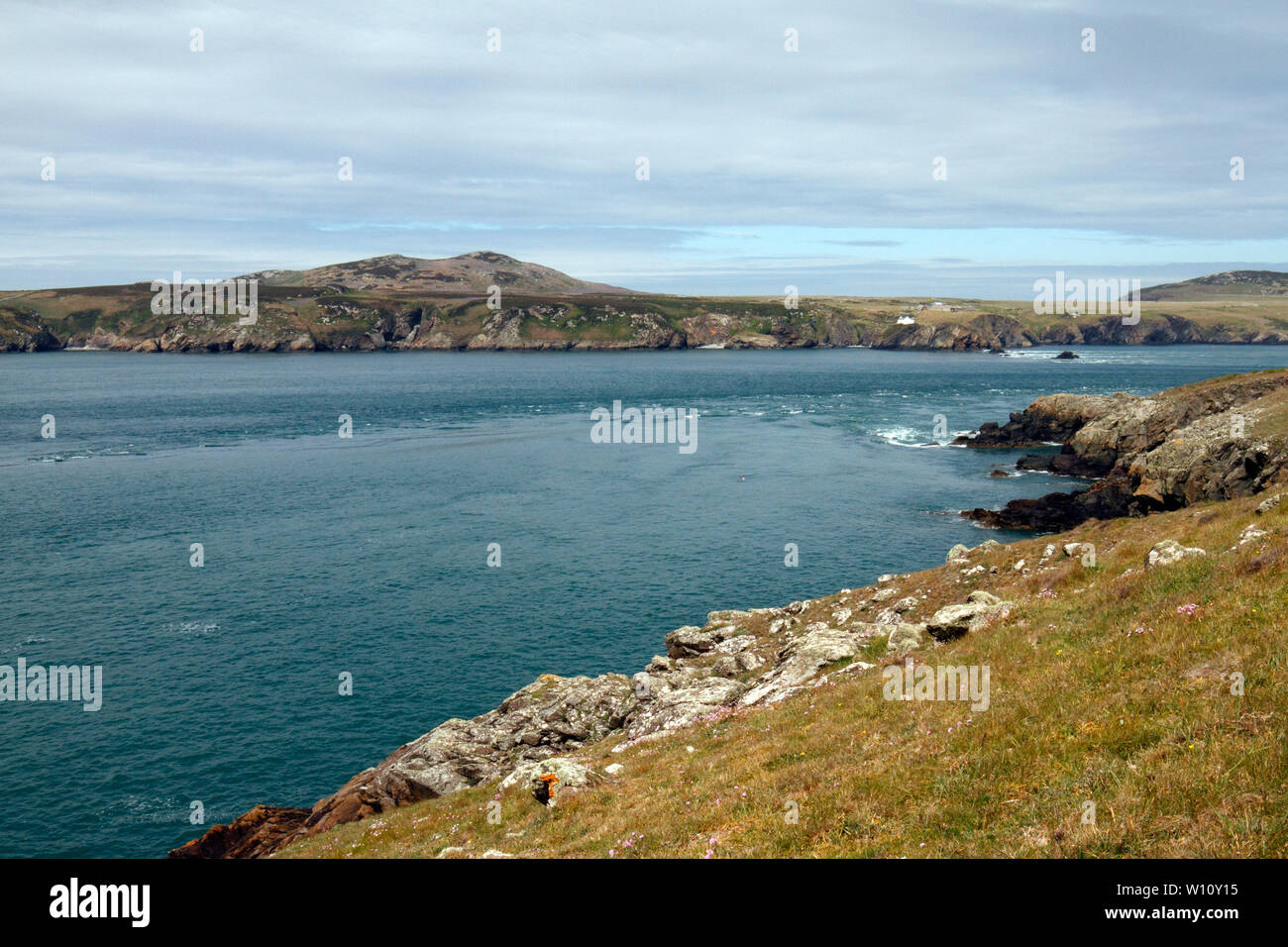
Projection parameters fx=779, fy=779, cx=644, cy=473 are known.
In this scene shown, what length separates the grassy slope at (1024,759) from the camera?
1038cm

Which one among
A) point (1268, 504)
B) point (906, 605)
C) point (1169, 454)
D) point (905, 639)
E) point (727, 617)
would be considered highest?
point (1169, 454)

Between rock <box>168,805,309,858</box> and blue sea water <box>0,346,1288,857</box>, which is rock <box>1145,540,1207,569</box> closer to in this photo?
blue sea water <box>0,346,1288,857</box>

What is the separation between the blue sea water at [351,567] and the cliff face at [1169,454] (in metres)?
7.30

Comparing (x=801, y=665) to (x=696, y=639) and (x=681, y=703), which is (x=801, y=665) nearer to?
(x=681, y=703)

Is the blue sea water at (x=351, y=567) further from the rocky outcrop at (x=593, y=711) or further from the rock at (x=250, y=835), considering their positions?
→ the rocky outcrop at (x=593, y=711)

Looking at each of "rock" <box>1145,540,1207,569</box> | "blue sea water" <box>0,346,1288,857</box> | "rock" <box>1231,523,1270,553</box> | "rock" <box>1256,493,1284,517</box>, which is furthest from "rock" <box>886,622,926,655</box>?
"blue sea water" <box>0,346,1288,857</box>

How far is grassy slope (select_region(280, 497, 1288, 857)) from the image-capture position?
10.4m

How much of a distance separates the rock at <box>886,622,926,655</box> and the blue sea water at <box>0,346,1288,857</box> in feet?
67.2

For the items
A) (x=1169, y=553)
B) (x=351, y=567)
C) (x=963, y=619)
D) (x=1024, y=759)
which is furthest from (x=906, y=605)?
(x=351, y=567)

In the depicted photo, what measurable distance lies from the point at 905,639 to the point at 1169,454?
51.7 metres

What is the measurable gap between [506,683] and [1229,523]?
106 ft

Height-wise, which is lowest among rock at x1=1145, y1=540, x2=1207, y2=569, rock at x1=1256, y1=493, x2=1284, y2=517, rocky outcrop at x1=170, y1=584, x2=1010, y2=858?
rocky outcrop at x1=170, y1=584, x2=1010, y2=858

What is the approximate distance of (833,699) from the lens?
1984cm
